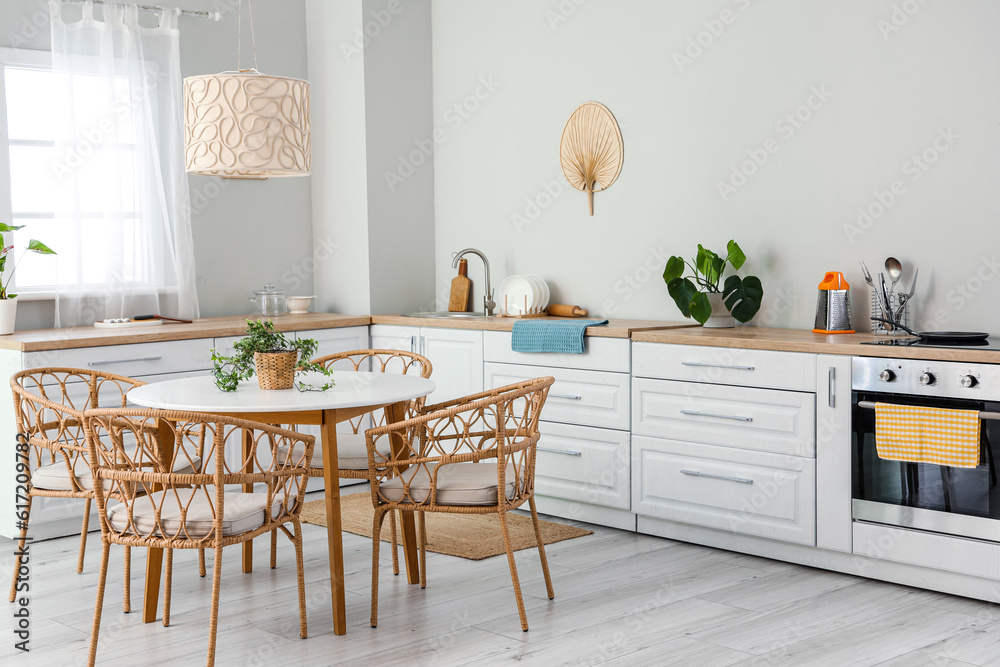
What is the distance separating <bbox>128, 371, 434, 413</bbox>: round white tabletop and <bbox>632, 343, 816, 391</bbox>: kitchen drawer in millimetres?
1000

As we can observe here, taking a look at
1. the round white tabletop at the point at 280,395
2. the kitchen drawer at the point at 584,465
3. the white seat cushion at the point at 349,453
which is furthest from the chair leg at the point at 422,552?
the kitchen drawer at the point at 584,465

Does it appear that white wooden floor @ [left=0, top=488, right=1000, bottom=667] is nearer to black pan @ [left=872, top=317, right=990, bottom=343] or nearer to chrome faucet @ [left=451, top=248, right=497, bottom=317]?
black pan @ [left=872, top=317, right=990, bottom=343]

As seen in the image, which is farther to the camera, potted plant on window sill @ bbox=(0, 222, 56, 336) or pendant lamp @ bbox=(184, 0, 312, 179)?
potted plant on window sill @ bbox=(0, 222, 56, 336)

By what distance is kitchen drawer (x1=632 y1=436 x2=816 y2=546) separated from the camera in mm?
3518

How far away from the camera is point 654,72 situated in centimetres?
444

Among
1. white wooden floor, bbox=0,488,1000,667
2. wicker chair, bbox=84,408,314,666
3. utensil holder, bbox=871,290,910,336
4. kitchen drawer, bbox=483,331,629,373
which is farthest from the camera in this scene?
kitchen drawer, bbox=483,331,629,373

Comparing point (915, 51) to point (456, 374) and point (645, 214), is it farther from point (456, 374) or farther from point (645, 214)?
point (456, 374)

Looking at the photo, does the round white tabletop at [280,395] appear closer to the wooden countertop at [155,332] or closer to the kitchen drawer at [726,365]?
the wooden countertop at [155,332]

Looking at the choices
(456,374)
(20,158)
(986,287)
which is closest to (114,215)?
(20,158)

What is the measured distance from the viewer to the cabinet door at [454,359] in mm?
4535

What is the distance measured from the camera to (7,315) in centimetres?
413

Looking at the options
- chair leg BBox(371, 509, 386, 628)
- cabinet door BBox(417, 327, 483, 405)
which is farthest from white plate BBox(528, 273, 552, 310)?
chair leg BBox(371, 509, 386, 628)

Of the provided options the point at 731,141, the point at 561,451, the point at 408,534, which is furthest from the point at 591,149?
the point at 408,534

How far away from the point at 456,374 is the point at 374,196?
3.76 feet
